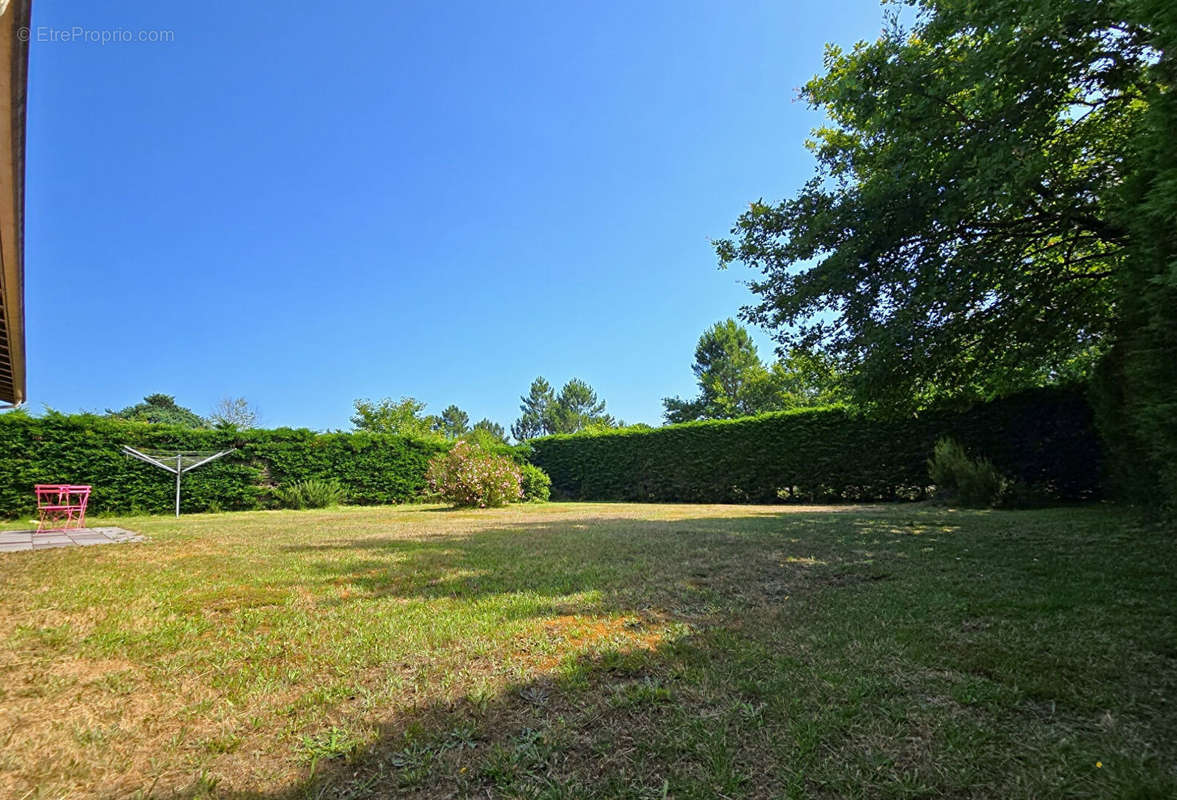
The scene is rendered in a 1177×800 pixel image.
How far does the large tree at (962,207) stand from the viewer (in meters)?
5.07

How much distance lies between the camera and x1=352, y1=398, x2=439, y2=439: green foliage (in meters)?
27.1

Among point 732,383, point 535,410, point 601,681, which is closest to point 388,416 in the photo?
point 732,383

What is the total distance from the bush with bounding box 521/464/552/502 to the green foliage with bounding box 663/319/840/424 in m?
17.9

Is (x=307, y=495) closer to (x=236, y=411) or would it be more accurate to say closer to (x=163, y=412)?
(x=236, y=411)

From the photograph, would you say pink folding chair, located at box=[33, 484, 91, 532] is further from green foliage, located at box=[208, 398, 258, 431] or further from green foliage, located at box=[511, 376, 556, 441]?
green foliage, located at box=[511, 376, 556, 441]

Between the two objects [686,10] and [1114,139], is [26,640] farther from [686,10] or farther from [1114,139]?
[1114,139]

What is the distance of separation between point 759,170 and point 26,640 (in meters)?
11.6

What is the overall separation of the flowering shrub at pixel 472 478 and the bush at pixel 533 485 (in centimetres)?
243

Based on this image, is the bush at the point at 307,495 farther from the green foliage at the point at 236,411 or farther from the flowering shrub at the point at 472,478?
the green foliage at the point at 236,411

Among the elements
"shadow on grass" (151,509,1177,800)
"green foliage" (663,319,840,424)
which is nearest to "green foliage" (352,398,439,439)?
"green foliage" (663,319,840,424)

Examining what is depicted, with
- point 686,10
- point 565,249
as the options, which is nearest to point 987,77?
point 686,10

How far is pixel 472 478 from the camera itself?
11859mm

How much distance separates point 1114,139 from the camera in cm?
597

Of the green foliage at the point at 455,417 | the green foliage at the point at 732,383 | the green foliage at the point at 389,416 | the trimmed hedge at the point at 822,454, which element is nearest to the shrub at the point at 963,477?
the trimmed hedge at the point at 822,454
